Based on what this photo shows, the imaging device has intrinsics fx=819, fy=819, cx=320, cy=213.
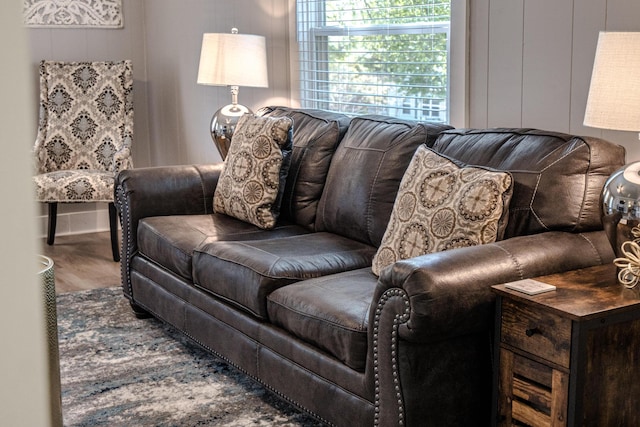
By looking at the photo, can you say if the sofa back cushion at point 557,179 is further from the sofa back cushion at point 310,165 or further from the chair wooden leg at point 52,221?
the chair wooden leg at point 52,221

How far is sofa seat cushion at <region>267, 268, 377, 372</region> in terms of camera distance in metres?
2.31

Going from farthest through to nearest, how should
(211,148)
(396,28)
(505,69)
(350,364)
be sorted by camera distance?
(211,148), (396,28), (505,69), (350,364)

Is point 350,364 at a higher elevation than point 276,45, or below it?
below

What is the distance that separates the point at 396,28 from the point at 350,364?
1913mm

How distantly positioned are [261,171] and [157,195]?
1.83 feet

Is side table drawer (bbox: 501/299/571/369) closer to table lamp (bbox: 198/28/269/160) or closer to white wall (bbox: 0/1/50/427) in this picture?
white wall (bbox: 0/1/50/427)

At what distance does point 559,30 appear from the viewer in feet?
9.46

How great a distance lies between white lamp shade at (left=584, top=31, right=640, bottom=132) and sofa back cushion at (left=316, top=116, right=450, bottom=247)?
3.08ft

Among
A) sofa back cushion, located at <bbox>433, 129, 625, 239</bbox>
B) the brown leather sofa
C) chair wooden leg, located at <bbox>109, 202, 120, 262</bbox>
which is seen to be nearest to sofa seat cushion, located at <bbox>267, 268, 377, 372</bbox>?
the brown leather sofa

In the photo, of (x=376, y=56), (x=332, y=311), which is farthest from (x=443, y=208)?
(x=376, y=56)

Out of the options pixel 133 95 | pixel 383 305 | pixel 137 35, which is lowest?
pixel 383 305

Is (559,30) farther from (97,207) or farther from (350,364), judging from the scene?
(97,207)

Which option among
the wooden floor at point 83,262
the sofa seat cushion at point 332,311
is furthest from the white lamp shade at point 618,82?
the wooden floor at point 83,262

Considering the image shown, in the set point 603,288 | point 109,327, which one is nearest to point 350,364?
point 603,288
